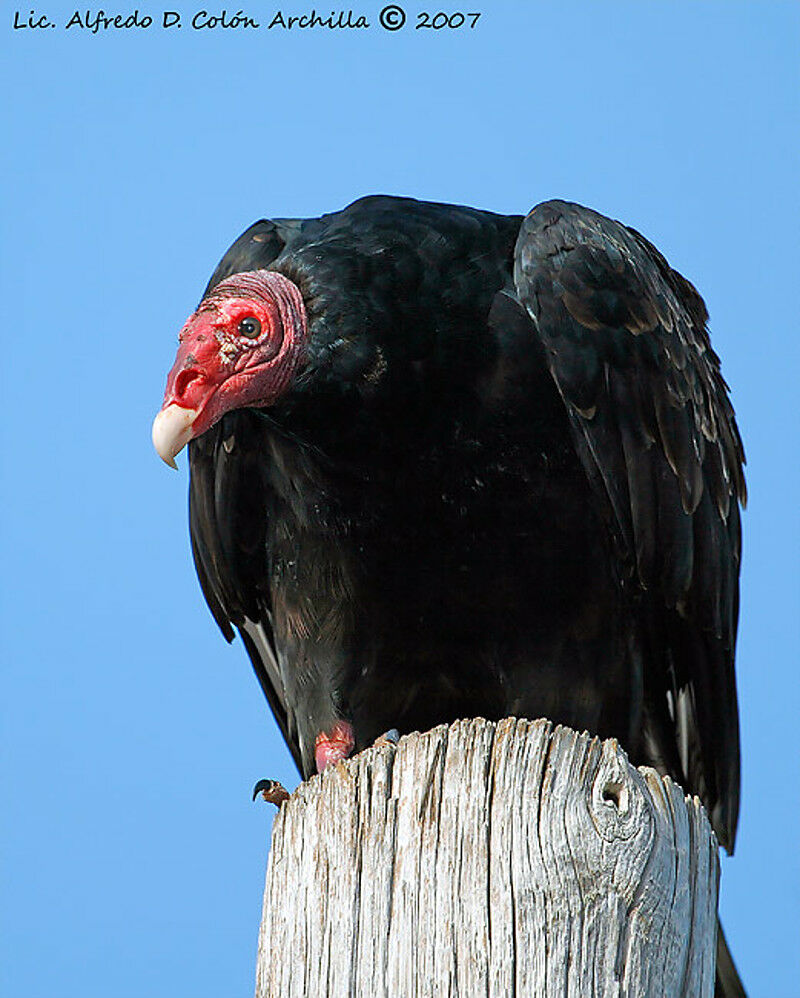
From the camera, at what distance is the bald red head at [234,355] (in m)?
3.17

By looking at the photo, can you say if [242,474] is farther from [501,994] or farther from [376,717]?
[501,994]

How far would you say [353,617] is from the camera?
147 inches

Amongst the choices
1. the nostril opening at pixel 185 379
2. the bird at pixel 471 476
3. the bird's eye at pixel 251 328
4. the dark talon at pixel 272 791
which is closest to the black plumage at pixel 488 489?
the bird at pixel 471 476

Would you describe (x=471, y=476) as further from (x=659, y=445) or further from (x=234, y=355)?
(x=234, y=355)

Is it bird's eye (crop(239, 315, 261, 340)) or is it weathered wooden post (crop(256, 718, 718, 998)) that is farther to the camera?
bird's eye (crop(239, 315, 261, 340))

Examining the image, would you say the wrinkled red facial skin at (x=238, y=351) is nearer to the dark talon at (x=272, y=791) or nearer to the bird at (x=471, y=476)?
the bird at (x=471, y=476)

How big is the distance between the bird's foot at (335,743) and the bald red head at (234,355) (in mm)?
931

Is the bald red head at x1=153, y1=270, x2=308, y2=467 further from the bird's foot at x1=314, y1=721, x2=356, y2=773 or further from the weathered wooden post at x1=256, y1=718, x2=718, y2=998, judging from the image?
the weathered wooden post at x1=256, y1=718, x2=718, y2=998

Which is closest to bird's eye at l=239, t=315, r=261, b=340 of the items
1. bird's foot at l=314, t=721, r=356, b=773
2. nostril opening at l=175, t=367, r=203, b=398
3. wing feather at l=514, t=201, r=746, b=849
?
nostril opening at l=175, t=367, r=203, b=398

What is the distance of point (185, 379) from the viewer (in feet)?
10.5

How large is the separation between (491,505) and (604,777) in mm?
1492

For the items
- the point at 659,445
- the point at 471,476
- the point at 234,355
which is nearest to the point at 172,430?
the point at 234,355

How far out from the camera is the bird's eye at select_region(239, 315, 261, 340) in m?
3.26

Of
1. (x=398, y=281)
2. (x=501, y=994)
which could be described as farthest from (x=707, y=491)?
(x=501, y=994)
